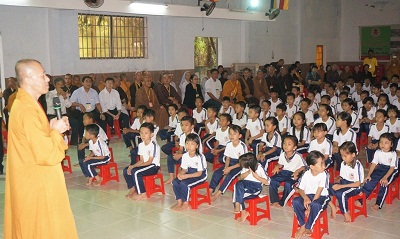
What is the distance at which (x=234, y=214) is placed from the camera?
498cm

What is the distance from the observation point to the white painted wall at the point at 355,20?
58.5ft

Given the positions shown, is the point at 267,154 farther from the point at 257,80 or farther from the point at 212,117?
the point at 257,80

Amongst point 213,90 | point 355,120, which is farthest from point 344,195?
point 213,90

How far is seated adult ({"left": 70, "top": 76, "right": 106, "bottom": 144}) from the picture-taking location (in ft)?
28.5

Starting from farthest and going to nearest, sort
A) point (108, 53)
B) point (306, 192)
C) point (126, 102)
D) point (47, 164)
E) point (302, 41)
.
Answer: point (302, 41) → point (108, 53) → point (126, 102) → point (306, 192) → point (47, 164)

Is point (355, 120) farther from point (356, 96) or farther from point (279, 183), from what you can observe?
point (356, 96)

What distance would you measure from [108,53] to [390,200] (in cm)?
776

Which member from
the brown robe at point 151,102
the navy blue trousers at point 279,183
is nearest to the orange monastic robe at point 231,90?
the brown robe at point 151,102

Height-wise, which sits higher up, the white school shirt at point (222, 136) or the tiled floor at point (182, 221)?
the white school shirt at point (222, 136)

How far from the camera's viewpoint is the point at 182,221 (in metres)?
4.79

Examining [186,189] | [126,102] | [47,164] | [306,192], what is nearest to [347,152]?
[306,192]

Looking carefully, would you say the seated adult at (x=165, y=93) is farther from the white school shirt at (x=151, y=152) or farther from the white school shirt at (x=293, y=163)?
the white school shirt at (x=293, y=163)

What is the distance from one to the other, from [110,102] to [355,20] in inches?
518

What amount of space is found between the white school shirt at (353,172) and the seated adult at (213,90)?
574 cm
